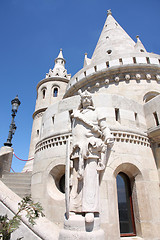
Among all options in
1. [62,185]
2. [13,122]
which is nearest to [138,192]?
[62,185]

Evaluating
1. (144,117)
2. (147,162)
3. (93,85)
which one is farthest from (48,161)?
(93,85)

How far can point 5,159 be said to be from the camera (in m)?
9.95

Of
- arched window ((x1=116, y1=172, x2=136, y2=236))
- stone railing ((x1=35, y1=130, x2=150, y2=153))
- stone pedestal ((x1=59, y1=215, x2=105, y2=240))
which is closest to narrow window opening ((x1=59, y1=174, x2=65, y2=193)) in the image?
stone railing ((x1=35, y1=130, x2=150, y2=153))

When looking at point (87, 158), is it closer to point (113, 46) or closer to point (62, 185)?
point (62, 185)

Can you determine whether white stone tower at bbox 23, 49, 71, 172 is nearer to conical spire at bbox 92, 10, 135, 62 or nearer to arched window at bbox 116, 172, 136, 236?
conical spire at bbox 92, 10, 135, 62

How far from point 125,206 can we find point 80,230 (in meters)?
3.55

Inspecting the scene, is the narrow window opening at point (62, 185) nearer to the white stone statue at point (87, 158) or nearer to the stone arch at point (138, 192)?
the stone arch at point (138, 192)

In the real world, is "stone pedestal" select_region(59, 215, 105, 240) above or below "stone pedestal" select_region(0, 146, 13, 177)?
below

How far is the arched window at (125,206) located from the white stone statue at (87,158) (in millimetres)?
2781

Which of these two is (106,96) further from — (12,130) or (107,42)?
Answer: (107,42)

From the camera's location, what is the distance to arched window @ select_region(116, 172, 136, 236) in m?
6.40

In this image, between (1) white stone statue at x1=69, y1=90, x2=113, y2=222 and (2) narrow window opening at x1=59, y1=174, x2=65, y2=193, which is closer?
(1) white stone statue at x1=69, y1=90, x2=113, y2=222

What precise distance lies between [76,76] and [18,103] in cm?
517

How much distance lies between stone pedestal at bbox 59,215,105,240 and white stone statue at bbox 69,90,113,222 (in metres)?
0.16
